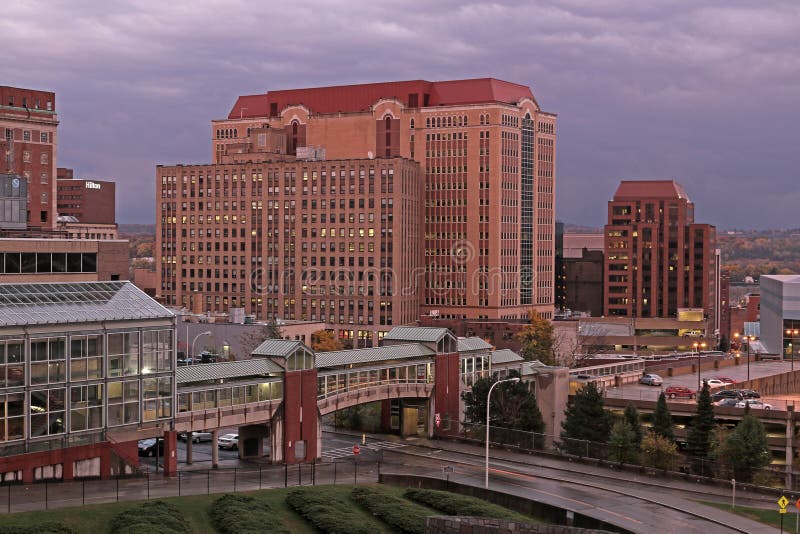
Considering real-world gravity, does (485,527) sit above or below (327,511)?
below

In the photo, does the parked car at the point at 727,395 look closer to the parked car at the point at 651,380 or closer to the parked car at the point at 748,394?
the parked car at the point at 748,394

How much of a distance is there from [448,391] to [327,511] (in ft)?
136

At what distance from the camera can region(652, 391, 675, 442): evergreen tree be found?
293 feet

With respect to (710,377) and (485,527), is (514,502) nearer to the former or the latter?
(485,527)

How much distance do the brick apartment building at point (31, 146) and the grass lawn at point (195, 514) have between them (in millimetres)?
97279

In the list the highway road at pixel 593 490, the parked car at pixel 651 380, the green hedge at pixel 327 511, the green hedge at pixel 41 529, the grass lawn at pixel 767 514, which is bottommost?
the grass lawn at pixel 767 514

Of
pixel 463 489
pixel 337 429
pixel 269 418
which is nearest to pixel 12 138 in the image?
pixel 337 429

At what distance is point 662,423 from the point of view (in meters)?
89.8

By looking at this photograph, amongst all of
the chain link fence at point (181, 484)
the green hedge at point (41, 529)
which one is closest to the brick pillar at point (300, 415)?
the chain link fence at point (181, 484)

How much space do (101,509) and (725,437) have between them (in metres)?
52.1

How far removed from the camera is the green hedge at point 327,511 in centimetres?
5906

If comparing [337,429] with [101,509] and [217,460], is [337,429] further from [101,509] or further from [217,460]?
[101,509]

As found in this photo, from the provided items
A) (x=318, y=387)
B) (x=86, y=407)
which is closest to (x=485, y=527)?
(x=86, y=407)

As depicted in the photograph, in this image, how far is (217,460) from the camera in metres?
79.1
